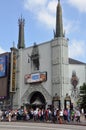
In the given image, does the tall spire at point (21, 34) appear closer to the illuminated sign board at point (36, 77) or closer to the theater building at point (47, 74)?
the theater building at point (47, 74)

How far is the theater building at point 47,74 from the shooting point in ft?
144

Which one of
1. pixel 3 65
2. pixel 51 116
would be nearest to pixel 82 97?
pixel 51 116

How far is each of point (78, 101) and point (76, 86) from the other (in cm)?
206

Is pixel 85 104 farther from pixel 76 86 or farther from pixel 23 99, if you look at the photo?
pixel 23 99

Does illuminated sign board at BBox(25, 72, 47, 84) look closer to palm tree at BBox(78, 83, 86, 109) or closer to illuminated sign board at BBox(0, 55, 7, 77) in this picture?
illuminated sign board at BBox(0, 55, 7, 77)

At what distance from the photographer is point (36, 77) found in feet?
154

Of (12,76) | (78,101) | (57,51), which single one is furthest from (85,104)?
(12,76)

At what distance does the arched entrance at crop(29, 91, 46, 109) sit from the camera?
152ft

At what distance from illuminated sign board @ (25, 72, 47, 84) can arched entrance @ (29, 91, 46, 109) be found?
184 centimetres

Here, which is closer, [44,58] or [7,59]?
[44,58]

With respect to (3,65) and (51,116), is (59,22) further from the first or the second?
(51,116)

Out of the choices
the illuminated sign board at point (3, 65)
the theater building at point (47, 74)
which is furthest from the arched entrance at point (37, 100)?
the illuminated sign board at point (3, 65)

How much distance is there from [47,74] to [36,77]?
2140mm

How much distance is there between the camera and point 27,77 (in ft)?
159
